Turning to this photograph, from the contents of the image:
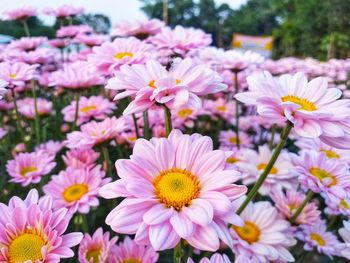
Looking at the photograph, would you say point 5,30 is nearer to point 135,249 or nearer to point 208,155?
point 135,249

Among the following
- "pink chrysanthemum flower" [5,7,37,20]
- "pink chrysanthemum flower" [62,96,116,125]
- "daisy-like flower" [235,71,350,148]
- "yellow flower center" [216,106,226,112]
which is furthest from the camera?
"pink chrysanthemum flower" [5,7,37,20]

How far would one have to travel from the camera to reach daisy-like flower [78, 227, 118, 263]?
3.15 feet

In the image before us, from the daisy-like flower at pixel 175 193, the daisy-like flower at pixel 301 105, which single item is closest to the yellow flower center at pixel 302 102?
the daisy-like flower at pixel 301 105

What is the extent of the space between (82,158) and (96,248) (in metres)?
0.38

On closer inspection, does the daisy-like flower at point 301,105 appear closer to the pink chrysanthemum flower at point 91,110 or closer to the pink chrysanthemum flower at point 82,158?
the pink chrysanthemum flower at point 82,158

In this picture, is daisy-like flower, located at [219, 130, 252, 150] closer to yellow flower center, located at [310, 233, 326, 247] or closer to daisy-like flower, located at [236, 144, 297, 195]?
daisy-like flower, located at [236, 144, 297, 195]

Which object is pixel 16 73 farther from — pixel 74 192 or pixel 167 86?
pixel 167 86

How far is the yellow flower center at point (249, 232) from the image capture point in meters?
1.09

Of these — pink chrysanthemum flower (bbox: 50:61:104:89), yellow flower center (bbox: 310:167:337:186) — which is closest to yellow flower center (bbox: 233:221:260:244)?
yellow flower center (bbox: 310:167:337:186)

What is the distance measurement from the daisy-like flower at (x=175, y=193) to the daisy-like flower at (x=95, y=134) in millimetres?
495

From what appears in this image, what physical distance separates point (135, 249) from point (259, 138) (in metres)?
1.14

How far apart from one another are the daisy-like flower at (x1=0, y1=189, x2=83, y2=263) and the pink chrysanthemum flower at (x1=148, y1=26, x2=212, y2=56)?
89 centimetres

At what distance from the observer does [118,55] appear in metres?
1.26

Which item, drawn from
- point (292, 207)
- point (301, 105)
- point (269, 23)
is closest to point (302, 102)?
point (301, 105)
